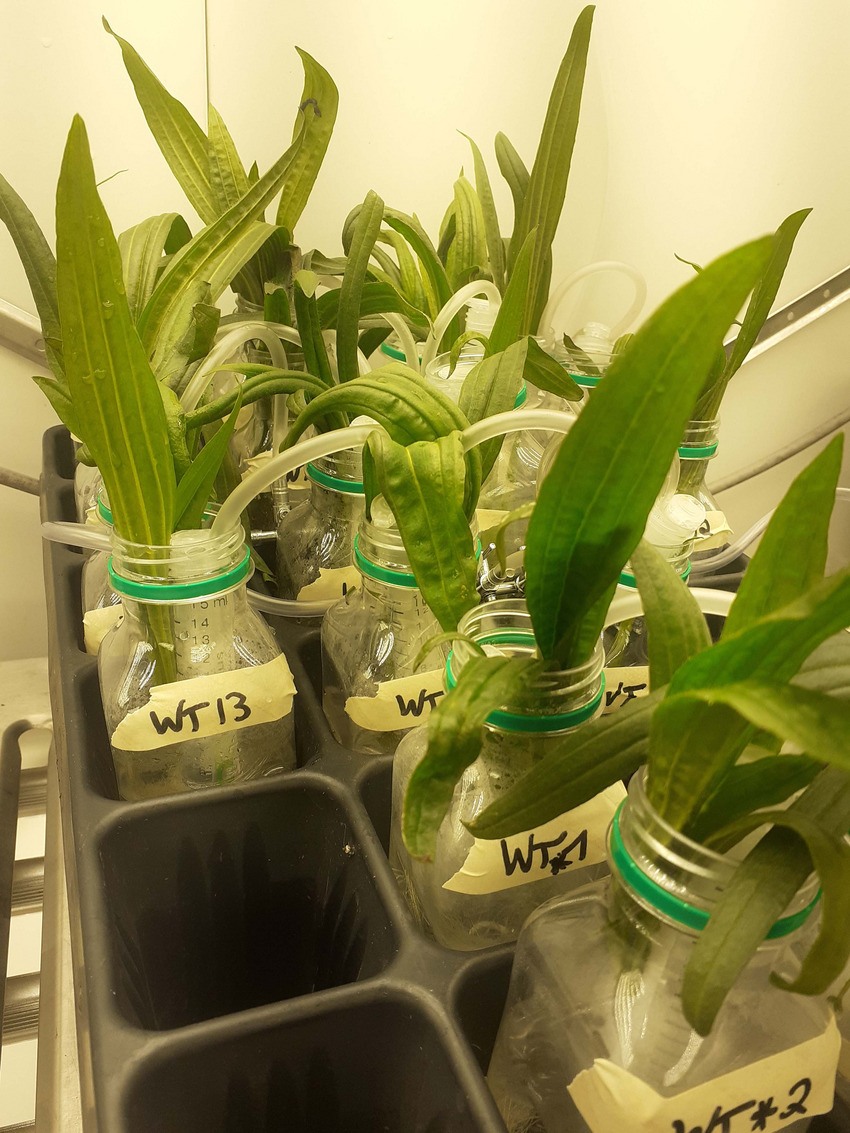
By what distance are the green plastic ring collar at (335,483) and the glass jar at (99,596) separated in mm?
145

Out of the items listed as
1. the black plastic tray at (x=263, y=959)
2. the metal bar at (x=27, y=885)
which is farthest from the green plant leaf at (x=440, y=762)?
the metal bar at (x=27, y=885)

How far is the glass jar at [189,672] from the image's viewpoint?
46 centimetres

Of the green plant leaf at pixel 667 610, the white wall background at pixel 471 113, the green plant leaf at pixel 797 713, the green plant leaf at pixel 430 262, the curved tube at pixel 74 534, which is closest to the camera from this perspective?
the green plant leaf at pixel 797 713

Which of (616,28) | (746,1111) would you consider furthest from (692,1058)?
(616,28)

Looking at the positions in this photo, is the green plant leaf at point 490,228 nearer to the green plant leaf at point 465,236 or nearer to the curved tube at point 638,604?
the green plant leaf at point 465,236

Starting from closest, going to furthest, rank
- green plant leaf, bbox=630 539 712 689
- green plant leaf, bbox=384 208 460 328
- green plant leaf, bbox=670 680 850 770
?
green plant leaf, bbox=670 680 850 770 < green plant leaf, bbox=630 539 712 689 < green plant leaf, bbox=384 208 460 328

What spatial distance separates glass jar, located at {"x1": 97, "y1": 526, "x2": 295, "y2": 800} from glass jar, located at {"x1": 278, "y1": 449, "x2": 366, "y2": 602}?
0.11 m

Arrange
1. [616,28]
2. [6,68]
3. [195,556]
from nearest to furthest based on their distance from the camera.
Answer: [195,556] → [6,68] → [616,28]

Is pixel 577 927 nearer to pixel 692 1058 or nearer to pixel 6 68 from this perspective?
pixel 692 1058

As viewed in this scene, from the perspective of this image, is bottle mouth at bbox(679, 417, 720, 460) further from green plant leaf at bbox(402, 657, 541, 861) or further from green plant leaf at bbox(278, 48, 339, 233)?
green plant leaf at bbox(402, 657, 541, 861)

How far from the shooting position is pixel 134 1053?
0.36 meters

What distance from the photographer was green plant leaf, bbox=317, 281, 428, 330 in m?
0.63

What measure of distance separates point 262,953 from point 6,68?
900 mm

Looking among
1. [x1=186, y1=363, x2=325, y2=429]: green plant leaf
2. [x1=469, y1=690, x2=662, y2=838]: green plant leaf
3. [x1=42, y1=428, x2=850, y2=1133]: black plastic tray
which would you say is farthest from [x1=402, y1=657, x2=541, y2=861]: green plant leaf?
[x1=186, y1=363, x2=325, y2=429]: green plant leaf
